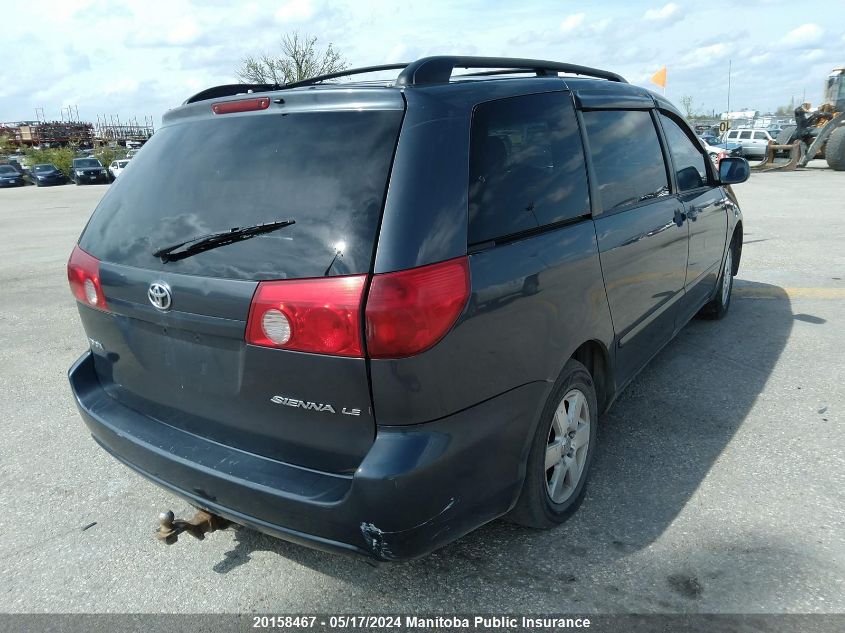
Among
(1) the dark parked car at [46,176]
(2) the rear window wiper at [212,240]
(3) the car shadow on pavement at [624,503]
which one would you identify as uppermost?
(2) the rear window wiper at [212,240]

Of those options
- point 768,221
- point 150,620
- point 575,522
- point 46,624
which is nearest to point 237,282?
point 150,620

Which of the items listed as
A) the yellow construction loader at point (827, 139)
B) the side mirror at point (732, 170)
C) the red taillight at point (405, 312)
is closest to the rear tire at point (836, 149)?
the yellow construction loader at point (827, 139)

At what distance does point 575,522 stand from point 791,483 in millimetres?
1092

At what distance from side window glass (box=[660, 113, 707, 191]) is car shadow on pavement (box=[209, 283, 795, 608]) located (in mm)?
1254

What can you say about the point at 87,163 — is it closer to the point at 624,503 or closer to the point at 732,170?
the point at 732,170

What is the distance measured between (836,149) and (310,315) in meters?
25.7

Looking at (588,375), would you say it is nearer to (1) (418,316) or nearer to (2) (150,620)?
(1) (418,316)

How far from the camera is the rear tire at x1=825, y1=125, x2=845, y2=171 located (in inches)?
883

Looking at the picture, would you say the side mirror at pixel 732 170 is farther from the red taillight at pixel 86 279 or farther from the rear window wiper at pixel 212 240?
the red taillight at pixel 86 279

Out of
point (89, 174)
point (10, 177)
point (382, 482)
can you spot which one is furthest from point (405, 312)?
point (10, 177)

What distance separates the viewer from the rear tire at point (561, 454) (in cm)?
256

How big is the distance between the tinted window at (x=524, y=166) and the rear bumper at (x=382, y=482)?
61 cm

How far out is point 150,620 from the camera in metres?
2.39

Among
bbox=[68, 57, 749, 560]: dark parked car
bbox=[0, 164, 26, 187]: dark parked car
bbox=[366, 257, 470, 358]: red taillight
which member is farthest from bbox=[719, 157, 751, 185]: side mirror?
bbox=[0, 164, 26, 187]: dark parked car
